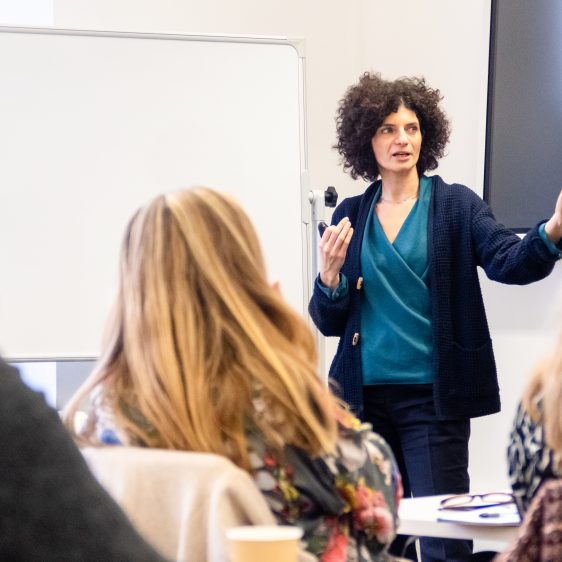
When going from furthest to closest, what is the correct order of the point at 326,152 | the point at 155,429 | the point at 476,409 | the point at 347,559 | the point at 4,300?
1. the point at 326,152
2. the point at 4,300
3. the point at 476,409
4. the point at 347,559
5. the point at 155,429

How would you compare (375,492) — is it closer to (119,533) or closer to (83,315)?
(119,533)

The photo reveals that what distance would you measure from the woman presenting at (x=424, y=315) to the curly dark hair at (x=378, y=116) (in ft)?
0.91

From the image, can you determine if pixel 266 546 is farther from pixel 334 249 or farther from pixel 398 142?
pixel 398 142

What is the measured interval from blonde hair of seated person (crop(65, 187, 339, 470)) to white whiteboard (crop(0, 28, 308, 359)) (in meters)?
2.05

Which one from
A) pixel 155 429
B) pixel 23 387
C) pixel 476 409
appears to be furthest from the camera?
pixel 476 409

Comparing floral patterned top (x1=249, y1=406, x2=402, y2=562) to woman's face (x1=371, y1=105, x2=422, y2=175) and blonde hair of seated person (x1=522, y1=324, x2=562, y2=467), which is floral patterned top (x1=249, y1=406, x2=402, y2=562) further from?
woman's face (x1=371, y1=105, x2=422, y2=175)

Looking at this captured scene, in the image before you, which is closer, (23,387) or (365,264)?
(23,387)

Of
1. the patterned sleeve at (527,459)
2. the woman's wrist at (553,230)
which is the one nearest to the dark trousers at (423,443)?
A: the woman's wrist at (553,230)

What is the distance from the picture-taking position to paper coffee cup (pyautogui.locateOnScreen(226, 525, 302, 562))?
71 centimetres

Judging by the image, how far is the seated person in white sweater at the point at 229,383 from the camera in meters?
1.38

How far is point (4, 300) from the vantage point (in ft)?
11.3

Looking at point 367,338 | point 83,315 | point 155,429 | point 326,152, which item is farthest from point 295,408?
point 326,152

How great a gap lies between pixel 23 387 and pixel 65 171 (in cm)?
319

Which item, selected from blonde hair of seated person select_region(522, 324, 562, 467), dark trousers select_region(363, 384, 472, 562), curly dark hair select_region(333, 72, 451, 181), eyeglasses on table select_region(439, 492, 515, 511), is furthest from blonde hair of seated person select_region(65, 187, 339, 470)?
curly dark hair select_region(333, 72, 451, 181)
